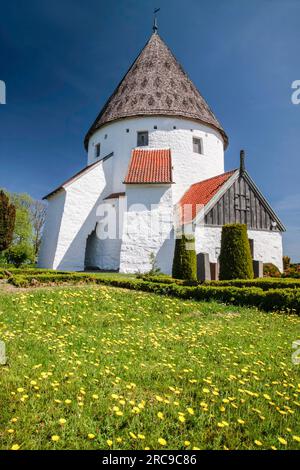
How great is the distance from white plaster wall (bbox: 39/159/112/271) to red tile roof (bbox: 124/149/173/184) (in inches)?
119

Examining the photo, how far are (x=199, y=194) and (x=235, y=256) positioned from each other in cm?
840

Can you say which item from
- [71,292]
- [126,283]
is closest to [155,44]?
[126,283]

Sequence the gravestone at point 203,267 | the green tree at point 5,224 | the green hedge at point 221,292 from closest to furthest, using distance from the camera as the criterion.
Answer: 1. the green hedge at point 221,292
2. the gravestone at point 203,267
3. the green tree at point 5,224

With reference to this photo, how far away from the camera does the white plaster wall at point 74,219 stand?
2200cm

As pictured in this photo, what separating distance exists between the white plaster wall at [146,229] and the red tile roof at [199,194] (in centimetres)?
134

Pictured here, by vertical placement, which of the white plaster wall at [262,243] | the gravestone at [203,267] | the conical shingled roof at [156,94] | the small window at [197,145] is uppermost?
the conical shingled roof at [156,94]

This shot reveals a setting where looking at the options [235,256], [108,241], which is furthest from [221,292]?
[108,241]

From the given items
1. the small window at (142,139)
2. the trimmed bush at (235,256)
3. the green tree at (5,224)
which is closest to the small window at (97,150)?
the small window at (142,139)

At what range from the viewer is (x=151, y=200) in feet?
67.9

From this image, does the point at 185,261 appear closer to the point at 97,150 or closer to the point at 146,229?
the point at 146,229

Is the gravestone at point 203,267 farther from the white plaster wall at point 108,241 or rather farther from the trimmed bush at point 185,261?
the white plaster wall at point 108,241

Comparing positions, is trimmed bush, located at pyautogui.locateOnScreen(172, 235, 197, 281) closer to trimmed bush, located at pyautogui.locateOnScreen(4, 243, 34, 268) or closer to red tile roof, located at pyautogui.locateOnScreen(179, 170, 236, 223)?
red tile roof, located at pyautogui.locateOnScreen(179, 170, 236, 223)
